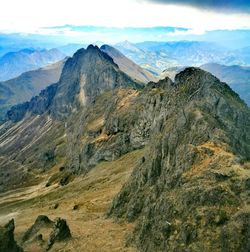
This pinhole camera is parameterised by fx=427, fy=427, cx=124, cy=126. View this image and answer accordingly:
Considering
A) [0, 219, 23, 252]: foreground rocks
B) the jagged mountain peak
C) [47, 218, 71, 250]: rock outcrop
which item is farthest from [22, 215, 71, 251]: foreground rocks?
the jagged mountain peak

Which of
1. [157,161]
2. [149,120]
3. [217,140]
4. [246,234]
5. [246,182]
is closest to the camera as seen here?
[246,234]

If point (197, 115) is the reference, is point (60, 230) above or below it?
below

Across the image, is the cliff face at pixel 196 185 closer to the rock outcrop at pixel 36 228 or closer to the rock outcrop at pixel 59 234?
the rock outcrop at pixel 59 234

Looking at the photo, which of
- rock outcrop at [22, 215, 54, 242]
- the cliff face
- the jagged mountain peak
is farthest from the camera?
the jagged mountain peak

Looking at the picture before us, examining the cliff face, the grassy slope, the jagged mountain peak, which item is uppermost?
the jagged mountain peak

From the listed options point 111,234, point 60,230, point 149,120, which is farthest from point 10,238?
point 149,120

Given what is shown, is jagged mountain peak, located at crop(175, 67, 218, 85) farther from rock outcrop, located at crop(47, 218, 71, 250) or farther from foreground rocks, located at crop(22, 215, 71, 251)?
rock outcrop, located at crop(47, 218, 71, 250)

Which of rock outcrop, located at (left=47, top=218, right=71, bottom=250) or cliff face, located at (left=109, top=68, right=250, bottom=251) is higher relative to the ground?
cliff face, located at (left=109, top=68, right=250, bottom=251)

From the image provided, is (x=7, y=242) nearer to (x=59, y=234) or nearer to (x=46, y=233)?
(x=59, y=234)

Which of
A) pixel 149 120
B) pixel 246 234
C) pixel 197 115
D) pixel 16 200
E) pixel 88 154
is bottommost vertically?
pixel 16 200

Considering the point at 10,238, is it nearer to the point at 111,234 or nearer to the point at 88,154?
the point at 111,234

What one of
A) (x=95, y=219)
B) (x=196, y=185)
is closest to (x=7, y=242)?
(x=95, y=219)
